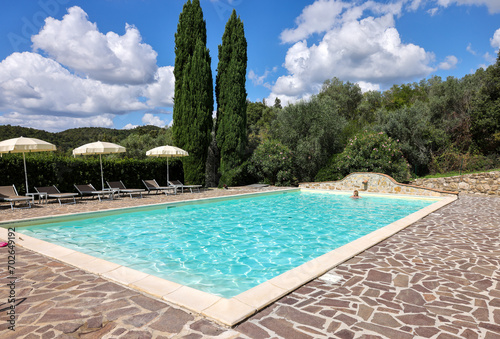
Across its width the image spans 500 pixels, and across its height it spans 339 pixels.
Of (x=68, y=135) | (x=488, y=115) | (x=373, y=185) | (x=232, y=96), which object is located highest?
(x=68, y=135)

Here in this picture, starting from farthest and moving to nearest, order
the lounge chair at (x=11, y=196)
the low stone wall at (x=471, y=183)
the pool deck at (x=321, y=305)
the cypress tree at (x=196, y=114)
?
the cypress tree at (x=196, y=114)
the low stone wall at (x=471, y=183)
the lounge chair at (x=11, y=196)
the pool deck at (x=321, y=305)

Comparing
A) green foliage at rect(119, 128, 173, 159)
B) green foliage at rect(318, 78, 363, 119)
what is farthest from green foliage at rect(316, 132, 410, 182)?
green foliage at rect(318, 78, 363, 119)

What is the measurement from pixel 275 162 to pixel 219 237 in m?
12.2

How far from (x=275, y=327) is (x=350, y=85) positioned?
4069cm

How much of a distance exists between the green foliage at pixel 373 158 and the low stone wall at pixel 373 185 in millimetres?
1036

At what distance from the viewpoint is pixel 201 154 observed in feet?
63.4

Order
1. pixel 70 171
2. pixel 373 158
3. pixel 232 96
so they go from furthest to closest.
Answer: pixel 232 96 < pixel 373 158 < pixel 70 171

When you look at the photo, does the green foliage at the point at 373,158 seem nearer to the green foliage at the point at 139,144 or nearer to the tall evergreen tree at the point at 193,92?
the tall evergreen tree at the point at 193,92

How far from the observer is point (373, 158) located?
1755 cm

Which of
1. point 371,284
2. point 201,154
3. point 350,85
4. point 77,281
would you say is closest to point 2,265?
point 77,281

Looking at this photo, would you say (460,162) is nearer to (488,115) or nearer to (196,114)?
(488,115)

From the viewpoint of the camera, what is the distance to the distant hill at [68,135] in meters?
33.3

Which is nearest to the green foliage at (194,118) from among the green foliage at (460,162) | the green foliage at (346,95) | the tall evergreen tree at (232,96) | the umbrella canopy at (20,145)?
the tall evergreen tree at (232,96)

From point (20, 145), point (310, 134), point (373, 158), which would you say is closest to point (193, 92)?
point (310, 134)
